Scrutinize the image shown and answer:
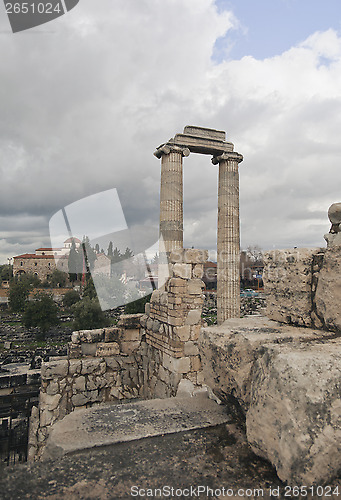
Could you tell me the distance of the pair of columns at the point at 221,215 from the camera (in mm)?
13438

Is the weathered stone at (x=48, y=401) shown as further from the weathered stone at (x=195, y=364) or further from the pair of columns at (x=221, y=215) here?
the pair of columns at (x=221, y=215)

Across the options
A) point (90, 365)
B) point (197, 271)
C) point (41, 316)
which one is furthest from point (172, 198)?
point (41, 316)

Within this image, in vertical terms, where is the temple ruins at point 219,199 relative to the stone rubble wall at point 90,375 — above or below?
above

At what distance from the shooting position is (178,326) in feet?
17.6

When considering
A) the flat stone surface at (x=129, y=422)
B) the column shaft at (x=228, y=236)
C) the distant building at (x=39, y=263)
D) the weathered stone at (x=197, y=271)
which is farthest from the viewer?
the distant building at (x=39, y=263)

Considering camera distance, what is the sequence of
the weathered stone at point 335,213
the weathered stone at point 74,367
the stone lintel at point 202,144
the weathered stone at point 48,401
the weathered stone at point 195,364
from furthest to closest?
the stone lintel at point 202,144, the weathered stone at point 74,367, the weathered stone at point 48,401, the weathered stone at point 195,364, the weathered stone at point 335,213

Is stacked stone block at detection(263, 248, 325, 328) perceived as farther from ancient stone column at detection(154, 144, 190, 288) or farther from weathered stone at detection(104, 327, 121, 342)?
ancient stone column at detection(154, 144, 190, 288)

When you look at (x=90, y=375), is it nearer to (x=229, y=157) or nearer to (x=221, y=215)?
(x=221, y=215)

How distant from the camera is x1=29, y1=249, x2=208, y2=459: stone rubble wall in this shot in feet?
17.8

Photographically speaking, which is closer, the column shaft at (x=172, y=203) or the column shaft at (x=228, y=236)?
the column shaft at (x=172, y=203)

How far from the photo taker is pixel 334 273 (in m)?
2.16

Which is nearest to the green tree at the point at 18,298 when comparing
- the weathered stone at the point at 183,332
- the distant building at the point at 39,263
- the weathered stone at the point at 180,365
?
the distant building at the point at 39,263

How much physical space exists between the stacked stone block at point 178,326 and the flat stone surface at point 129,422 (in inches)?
112

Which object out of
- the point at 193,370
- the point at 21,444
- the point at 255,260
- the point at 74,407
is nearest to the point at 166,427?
the point at 193,370
